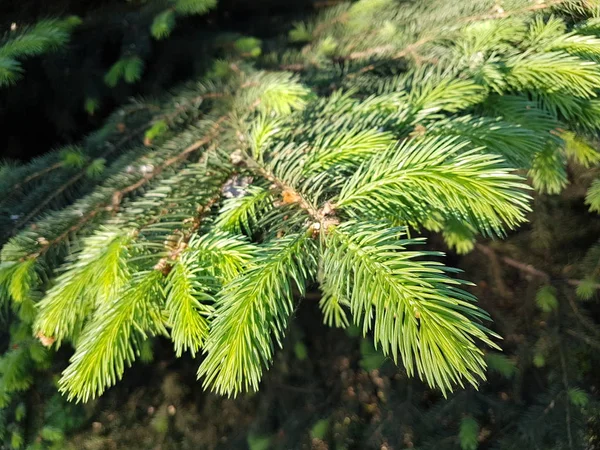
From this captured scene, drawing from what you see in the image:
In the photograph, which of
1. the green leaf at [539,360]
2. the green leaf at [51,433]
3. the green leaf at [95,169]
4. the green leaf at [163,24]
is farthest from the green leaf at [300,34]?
the green leaf at [51,433]

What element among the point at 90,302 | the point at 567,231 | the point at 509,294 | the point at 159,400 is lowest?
the point at 509,294

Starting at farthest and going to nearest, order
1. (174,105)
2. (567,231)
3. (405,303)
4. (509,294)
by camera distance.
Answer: (509,294) < (567,231) < (174,105) < (405,303)

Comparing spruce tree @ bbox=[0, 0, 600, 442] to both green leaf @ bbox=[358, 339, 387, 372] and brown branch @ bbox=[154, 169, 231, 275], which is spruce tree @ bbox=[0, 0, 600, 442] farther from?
green leaf @ bbox=[358, 339, 387, 372]

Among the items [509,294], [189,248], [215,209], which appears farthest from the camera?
[509,294]

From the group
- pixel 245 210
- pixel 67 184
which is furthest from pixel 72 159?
pixel 245 210

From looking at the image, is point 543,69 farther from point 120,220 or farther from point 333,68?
point 120,220

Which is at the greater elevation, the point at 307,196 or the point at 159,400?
the point at 307,196

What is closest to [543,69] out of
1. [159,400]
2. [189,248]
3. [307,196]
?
[307,196]

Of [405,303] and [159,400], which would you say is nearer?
[405,303]
